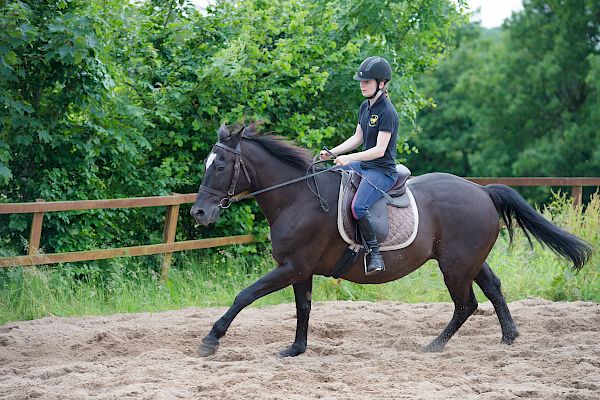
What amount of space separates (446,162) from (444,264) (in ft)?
106

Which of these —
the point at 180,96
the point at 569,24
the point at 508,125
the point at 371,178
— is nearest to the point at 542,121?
the point at 508,125

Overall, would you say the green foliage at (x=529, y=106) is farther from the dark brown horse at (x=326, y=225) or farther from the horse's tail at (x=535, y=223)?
the dark brown horse at (x=326, y=225)

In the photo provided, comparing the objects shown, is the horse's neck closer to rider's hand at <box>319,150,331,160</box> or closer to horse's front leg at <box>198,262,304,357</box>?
rider's hand at <box>319,150,331,160</box>

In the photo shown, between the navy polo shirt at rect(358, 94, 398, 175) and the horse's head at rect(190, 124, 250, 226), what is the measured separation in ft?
3.69

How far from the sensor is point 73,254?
9195 millimetres

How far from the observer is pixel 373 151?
6977mm

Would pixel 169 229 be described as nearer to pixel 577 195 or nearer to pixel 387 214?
pixel 387 214

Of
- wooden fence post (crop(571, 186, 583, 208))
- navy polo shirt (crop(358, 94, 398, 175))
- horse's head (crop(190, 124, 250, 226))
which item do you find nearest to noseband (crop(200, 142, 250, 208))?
horse's head (crop(190, 124, 250, 226))

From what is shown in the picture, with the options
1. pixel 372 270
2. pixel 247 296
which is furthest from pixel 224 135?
pixel 372 270

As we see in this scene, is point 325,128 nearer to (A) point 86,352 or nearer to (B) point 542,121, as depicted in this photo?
(A) point 86,352

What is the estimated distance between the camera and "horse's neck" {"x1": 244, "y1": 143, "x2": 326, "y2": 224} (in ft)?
23.4

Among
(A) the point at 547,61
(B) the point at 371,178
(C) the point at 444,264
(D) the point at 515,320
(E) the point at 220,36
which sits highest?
(A) the point at 547,61

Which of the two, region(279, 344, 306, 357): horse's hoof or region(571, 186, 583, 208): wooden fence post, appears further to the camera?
region(571, 186, 583, 208): wooden fence post

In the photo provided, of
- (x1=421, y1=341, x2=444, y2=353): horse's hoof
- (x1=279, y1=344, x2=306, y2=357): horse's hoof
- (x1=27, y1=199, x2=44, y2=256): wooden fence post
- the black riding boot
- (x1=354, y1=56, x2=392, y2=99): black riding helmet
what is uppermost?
(x1=354, y1=56, x2=392, y2=99): black riding helmet
